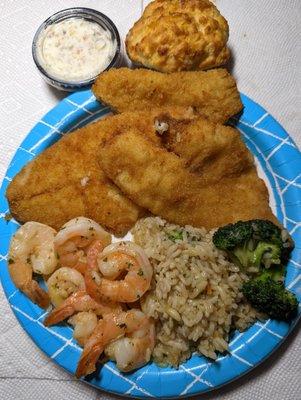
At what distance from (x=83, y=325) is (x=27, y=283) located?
0.42 metres

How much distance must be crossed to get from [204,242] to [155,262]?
0.31m

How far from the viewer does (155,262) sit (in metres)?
2.72

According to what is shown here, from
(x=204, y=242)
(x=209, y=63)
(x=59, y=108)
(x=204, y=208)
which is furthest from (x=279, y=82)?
(x=59, y=108)

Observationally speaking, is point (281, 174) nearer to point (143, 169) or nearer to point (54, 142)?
point (143, 169)

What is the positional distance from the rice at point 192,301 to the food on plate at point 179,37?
1.14 metres

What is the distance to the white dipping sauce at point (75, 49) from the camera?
121 inches

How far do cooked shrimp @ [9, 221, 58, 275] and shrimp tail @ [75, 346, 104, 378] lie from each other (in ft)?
1.76

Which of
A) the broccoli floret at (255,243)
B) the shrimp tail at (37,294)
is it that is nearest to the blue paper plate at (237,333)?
the shrimp tail at (37,294)

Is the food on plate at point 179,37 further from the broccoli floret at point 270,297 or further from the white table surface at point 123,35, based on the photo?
the broccoli floret at point 270,297

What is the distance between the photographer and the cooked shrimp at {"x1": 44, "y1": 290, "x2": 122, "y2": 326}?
2611 mm

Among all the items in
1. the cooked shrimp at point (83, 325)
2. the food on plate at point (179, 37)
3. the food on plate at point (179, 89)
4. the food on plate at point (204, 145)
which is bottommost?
the cooked shrimp at point (83, 325)

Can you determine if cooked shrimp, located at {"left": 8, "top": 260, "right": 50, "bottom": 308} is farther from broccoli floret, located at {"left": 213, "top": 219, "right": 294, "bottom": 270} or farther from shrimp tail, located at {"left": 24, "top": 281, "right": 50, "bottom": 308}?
broccoli floret, located at {"left": 213, "top": 219, "right": 294, "bottom": 270}

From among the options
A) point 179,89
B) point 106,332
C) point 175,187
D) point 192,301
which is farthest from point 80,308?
point 179,89

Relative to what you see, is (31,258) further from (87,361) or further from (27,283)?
(87,361)
